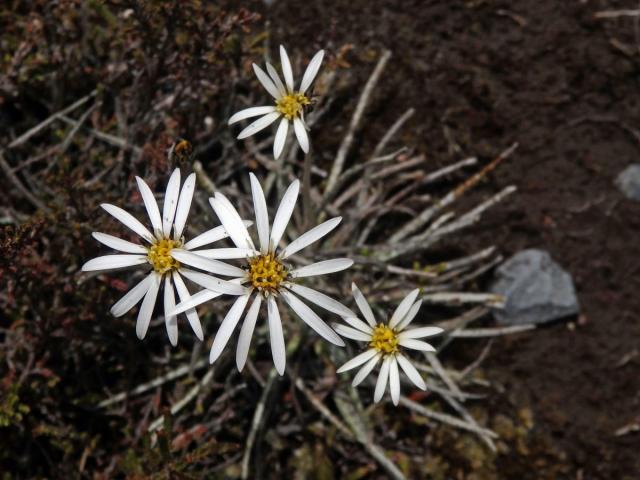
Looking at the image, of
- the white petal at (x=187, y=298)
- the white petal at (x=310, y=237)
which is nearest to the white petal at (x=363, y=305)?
the white petal at (x=310, y=237)

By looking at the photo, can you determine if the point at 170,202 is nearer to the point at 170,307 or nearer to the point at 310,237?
the point at 170,307

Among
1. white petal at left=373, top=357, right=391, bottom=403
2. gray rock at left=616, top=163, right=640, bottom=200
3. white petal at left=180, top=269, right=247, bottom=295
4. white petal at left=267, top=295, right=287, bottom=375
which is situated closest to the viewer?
white petal at left=180, top=269, right=247, bottom=295

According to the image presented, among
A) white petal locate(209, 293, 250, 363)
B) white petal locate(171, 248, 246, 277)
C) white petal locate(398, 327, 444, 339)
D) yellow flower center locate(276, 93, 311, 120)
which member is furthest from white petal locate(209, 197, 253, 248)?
white petal locate(398, 327, 444, 339)

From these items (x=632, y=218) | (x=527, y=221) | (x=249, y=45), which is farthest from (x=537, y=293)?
(x=249, y=45)

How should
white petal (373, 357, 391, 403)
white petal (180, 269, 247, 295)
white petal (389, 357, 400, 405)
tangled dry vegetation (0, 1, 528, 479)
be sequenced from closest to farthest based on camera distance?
white petal (180, 269, 247, 295) < white petal (373, 357, 391, 403) < white petal (389, 357, 400, 405) < tangled dry vegetation (0, 1, 528, 479)

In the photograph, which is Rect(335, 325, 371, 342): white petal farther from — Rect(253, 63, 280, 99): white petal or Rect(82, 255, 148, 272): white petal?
Rect(253, 63, 280, 99): white petal

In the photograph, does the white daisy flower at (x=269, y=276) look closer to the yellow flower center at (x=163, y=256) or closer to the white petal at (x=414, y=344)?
the yellow flower center at (x=163, y=256)

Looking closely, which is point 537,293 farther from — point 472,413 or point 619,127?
point 619,127
